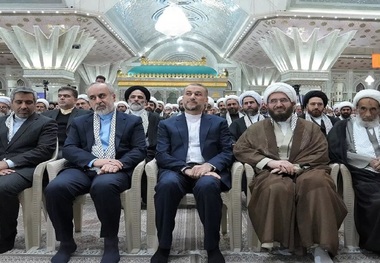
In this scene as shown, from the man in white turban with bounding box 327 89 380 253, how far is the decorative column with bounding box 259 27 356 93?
36.7 ft

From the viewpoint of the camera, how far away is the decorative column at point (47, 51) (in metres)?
13.5

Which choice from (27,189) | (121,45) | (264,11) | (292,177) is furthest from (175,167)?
(121,45)

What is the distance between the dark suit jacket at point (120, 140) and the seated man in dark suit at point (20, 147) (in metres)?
0.25

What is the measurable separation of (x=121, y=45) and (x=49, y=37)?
18.8ft

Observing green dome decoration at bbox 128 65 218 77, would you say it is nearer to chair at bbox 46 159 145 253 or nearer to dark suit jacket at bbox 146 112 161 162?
dark suit jacket at bbox 146 112 161 162

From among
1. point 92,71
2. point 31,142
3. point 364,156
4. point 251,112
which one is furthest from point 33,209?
point 92,71

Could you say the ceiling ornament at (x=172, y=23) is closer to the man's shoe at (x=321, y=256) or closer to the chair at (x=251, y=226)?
the chair at (x=251, y=226)

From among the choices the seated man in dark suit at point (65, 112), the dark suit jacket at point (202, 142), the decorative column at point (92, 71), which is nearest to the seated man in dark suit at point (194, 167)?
the dark suit jacket at point (202, 142)

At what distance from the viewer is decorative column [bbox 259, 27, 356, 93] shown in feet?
44.8

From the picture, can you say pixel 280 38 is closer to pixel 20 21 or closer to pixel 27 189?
pixel 20 21

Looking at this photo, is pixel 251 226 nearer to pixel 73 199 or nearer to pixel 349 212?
pixel 349 212

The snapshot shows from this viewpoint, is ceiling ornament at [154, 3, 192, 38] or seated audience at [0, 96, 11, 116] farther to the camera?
ceiling ornament at [154, 3, 192, 38]

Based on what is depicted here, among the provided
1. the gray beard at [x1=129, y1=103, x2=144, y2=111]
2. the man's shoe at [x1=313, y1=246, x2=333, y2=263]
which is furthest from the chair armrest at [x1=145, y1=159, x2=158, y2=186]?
the gray beard at [x1=129, y1=103, x2=144, y2=111]

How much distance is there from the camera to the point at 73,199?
2.64 meters
